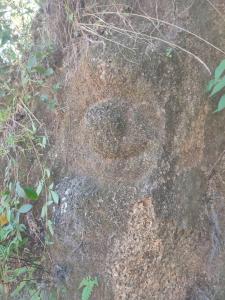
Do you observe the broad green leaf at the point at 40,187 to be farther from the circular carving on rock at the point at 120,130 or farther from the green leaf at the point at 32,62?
the green leaf at the point at 32,62

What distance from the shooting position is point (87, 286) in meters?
2.23

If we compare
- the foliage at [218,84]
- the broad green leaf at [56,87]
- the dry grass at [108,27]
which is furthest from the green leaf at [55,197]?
the foliage at [218,84]

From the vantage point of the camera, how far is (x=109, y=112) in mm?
2293

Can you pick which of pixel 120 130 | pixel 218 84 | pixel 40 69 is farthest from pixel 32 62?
pixel 218 84

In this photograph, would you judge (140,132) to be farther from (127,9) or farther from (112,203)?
(127,9)

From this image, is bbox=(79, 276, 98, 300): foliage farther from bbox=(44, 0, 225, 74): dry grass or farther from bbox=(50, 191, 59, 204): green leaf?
bbox=(44, 0, 225, 74): dry grass

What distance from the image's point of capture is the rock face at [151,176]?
2.20m

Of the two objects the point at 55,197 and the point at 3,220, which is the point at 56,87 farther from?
the point at 3,220

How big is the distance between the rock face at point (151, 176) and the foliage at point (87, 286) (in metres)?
0.03

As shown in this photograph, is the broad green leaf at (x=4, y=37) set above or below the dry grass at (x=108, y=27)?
below

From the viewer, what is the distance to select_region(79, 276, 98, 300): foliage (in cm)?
219

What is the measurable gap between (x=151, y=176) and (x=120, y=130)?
0.89 ft

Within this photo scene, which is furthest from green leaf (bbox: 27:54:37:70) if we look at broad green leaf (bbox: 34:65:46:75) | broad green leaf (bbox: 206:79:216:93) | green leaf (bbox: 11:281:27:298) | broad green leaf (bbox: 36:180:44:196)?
green leaf (bbox: 11:281:27:298)

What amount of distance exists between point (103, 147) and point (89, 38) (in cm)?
60
